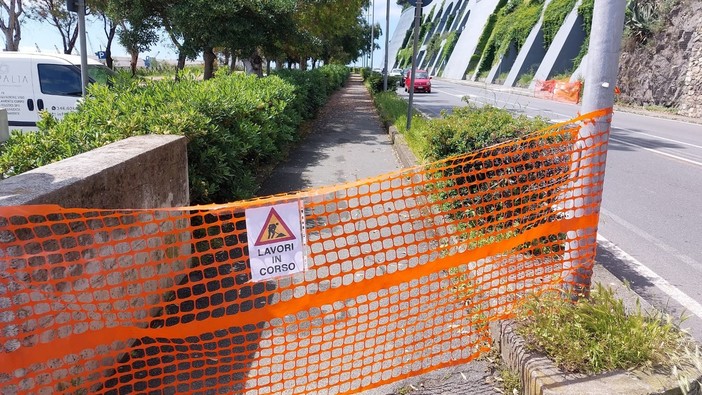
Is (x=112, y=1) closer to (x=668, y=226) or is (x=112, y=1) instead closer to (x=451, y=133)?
(x=451, y=133)

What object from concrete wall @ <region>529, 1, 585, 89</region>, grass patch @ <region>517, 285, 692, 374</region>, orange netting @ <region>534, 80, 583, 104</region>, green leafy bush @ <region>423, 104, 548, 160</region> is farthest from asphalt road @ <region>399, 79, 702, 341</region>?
concrete wall @ <region>529, 1, 585, 89</region>

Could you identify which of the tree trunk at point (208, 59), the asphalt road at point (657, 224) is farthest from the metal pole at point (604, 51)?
the tree trunk at point (208, 59)

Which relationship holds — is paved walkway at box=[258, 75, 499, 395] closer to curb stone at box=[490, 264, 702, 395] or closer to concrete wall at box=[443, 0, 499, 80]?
curb stone at box=[490, 264, 702, 395]

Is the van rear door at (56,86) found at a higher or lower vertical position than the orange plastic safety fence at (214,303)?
higher

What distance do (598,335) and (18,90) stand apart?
11.1 metres

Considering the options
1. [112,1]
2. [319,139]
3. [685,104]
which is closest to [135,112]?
[319,139]

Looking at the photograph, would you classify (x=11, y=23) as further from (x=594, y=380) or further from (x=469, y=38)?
(x=469, y=38)

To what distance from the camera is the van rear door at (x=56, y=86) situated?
985 cm

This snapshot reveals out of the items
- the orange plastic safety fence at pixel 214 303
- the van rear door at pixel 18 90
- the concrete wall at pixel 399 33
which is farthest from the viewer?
the concrete wall at pixel 399 33

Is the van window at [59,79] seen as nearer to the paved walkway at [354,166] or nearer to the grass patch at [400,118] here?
the paved walkway at [354,166]

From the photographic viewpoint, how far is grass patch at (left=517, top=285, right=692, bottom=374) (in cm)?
247

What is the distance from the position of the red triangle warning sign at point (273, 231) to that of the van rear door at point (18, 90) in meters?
9.45

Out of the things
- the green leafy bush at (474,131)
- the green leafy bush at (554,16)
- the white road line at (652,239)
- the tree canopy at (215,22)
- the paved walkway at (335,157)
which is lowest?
the white road line at (652,239)

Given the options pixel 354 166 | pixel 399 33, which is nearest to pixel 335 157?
pixel 354 166
